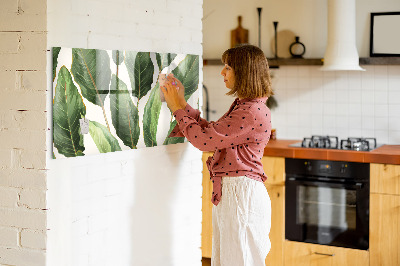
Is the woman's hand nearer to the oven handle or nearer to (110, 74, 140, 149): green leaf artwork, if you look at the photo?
(110, 74, 140, 149): green leaf artwork

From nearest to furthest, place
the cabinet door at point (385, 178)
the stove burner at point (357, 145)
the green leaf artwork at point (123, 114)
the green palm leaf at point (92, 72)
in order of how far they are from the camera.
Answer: the green palm leaf at point (92, 72), the green leaf artwork at point (123, 114), the cabinet door at point (385, 178), the stove burner at point (357, 145)

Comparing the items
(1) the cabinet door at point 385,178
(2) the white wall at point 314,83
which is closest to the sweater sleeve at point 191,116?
(1) the cabinet door at point 385,178

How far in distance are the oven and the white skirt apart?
146 cm

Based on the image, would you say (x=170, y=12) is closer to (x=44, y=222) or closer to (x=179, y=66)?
(x=179, y=66)

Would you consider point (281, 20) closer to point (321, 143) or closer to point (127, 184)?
point (321, 143)

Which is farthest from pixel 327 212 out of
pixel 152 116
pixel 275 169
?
pixel 152 116

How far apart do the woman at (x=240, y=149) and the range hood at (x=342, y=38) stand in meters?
1.82

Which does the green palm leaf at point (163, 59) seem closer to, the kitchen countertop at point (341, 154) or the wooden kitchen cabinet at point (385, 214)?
the kitchen countertop at point (341, 154)

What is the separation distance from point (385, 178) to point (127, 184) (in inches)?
79.6

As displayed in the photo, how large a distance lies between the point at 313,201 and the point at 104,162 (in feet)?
7.08

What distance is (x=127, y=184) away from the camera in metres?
2.76

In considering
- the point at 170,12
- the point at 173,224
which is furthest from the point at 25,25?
the point at 173,224

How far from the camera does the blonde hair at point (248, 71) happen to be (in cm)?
277

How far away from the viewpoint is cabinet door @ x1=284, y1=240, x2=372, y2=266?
418 centimetres
